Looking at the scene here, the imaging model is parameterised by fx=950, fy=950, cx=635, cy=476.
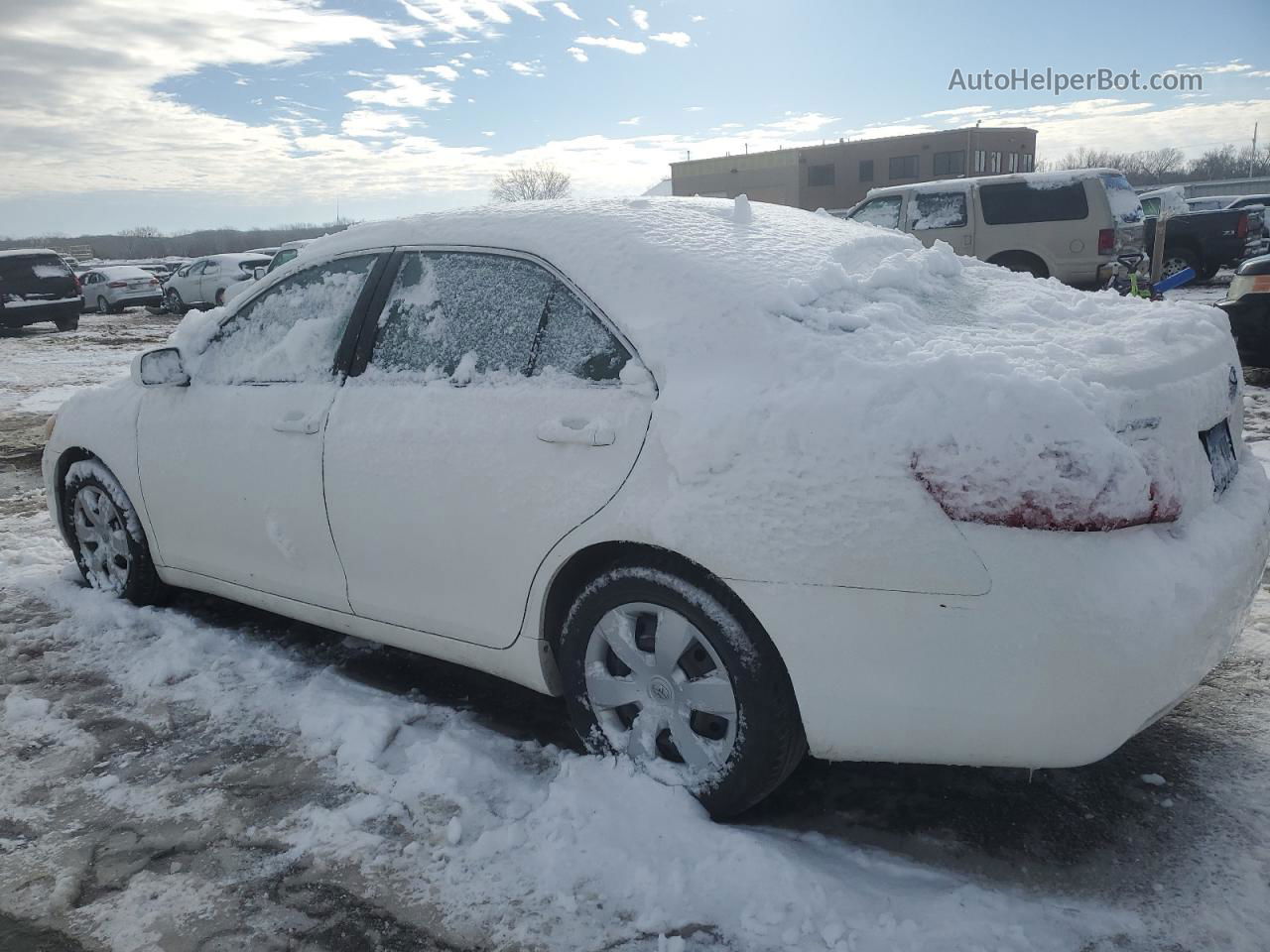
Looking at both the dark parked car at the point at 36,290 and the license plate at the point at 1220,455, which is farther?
the dark parked car at the point at 36,290

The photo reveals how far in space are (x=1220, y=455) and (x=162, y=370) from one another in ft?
12.1

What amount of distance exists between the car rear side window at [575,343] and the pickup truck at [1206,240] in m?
18.4

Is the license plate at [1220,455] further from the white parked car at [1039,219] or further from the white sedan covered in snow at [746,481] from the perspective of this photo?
the white parked car at [1039,219]

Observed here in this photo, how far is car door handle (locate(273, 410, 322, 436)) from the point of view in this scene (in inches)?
128

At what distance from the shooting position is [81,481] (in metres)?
4.41

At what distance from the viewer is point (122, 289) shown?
25.8m

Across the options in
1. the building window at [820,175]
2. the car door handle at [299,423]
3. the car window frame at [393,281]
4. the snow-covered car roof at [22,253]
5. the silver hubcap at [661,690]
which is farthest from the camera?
the building window at [820,175]

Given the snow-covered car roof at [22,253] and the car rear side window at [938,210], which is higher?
the snow-covered car roof at [22,253]

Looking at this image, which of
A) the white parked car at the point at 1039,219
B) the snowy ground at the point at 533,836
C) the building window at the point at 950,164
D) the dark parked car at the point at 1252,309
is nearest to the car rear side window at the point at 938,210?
the white parked car at the point at 1039,219

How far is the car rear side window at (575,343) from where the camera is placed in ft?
8.61

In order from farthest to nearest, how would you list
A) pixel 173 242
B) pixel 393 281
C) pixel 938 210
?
pixel 173 242, pixel 938 210, pixel 393 281

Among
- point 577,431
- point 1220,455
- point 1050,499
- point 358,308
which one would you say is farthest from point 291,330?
point 1220,455

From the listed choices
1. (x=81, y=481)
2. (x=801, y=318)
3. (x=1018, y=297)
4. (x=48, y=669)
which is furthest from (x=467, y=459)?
(x=81, y=481)

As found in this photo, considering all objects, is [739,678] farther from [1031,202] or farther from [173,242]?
[173,242]
